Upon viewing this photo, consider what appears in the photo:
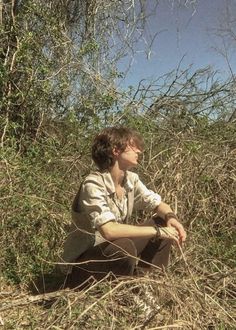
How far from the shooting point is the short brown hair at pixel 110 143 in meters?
3.21

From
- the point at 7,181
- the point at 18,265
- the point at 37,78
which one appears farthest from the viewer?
the point at 37,78

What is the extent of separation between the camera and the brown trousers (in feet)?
9.99

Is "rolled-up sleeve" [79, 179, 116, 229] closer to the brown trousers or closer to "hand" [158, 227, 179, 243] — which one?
the brown trousers

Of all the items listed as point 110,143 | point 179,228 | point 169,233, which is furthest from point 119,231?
point 110,143

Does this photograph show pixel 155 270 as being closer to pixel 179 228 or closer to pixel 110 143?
pixel 179 228

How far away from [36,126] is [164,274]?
3.32 meters

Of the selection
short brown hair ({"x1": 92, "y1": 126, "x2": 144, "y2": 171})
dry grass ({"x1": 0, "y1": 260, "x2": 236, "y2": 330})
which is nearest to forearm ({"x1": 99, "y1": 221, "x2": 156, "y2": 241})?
dry grass ({"x1": 0, "y1": 260, "x2": 236, "y2": 330})

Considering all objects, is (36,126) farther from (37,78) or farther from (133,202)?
(133,202)

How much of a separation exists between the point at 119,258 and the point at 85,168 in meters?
2.01

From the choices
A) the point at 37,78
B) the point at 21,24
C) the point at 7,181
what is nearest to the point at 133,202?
the point at 7,181

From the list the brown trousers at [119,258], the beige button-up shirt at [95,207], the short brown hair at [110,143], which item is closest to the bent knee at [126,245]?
the brown trousers at [119,258]

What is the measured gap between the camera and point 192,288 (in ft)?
9.74

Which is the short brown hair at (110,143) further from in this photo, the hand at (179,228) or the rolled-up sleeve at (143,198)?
the hand at (179,228)

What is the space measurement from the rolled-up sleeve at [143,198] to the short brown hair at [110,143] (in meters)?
0.29
